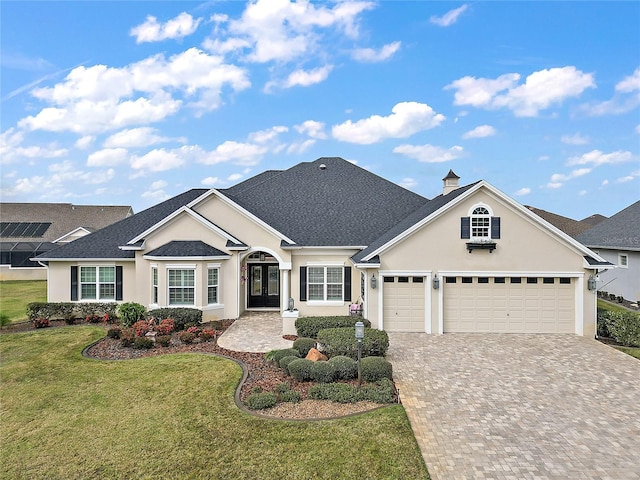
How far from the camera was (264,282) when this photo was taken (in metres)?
19.9

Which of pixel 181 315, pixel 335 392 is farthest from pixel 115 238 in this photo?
pixel 335 392

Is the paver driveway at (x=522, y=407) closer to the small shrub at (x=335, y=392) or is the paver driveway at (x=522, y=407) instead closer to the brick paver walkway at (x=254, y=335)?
the small shrub at (x=335, y=392)

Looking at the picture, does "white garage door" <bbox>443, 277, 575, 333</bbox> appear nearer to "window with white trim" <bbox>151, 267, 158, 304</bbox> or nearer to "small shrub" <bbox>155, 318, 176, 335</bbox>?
"small shrub" <bbox>155, 318, 176, 335</bbox>

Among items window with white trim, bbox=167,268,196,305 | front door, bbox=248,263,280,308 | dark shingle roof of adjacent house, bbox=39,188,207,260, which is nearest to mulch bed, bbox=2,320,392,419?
window with white trim, bbox=167,268,196,305

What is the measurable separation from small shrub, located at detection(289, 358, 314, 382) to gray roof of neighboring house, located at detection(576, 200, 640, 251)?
21.3 metres

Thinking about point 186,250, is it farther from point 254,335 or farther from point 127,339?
point 254,335

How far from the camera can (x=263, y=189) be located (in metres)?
20.8

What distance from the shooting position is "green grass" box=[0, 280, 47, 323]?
1901 centimetres

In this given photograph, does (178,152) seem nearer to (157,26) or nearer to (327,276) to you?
(157,26)

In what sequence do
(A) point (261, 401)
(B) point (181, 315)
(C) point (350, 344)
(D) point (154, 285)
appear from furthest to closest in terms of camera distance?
(D) point (154, 285), (B) point (181, 315), (C) point (350, 344), (A) point (261, 401)

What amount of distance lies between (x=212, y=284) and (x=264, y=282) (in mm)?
4004

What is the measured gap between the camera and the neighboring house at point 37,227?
35062mm

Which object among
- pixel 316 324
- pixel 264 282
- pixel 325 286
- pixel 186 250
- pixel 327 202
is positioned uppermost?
pixel 327 202

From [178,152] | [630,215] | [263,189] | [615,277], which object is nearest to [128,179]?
[178,152]
